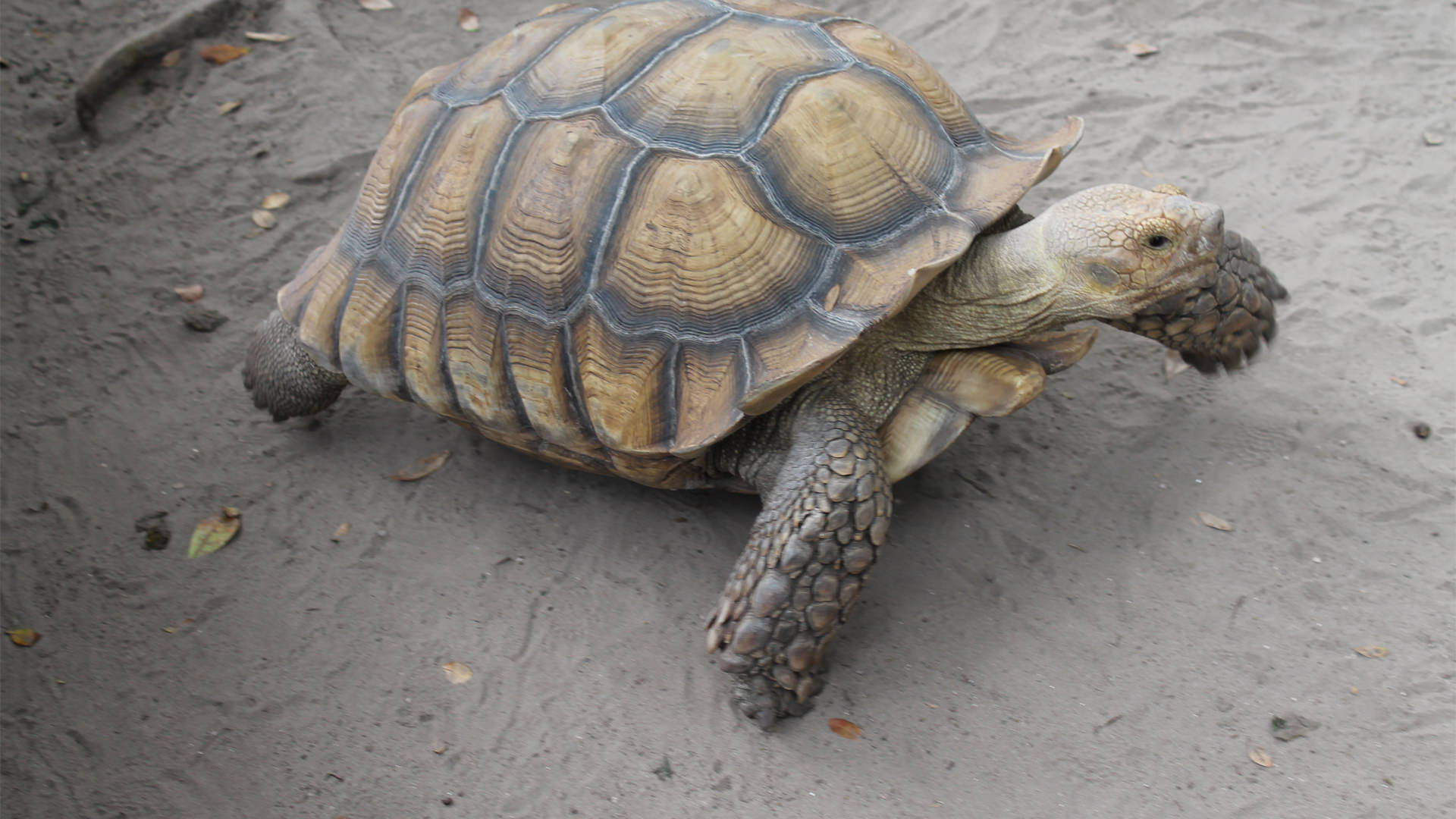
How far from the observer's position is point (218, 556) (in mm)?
3328

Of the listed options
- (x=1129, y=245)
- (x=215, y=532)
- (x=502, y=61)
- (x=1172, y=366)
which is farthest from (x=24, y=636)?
(x=1172, y=366)

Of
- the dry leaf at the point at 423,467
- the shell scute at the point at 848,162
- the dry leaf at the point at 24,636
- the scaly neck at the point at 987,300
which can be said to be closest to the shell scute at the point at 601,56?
the shell scute at the point at 848,162

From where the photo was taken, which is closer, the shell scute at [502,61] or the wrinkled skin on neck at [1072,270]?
the wrinkled skin on neck at [1072,270]

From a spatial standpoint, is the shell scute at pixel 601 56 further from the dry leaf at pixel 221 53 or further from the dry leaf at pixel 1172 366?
the dry leaf at pixel 221 53

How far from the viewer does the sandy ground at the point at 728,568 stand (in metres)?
2.66

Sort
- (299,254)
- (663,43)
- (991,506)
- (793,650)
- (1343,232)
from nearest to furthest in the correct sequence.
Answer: (793,650) < (663,43) < (991,506) < (1343,232) < (299,254)

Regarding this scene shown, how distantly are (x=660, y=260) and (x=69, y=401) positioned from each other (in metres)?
2.46

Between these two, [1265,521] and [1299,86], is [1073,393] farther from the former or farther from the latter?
[1299,86]

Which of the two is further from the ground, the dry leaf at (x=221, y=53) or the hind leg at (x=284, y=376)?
the dry leaf at (x=221, y=53)

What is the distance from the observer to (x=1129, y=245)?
2.66m

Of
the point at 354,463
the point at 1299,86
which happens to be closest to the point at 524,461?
the point at 354,463

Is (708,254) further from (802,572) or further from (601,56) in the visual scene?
(802,572)

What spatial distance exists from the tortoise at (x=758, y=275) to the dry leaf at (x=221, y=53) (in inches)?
106

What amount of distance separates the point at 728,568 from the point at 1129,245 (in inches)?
58.1
